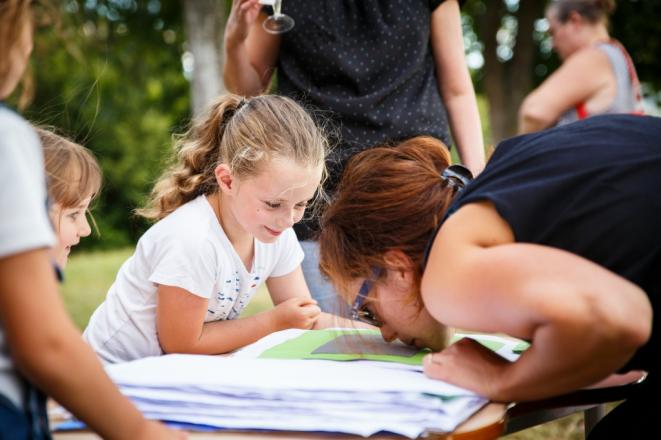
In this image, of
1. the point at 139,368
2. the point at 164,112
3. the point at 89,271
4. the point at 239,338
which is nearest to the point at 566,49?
the point at 239,338

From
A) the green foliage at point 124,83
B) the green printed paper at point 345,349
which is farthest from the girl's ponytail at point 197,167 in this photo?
the green foliage at point 124,83

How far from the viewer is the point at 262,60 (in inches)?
101

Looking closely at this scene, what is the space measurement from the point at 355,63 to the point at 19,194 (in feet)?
4.99

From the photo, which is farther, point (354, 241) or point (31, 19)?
point (354, 241)

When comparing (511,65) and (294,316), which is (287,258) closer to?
(294,316)

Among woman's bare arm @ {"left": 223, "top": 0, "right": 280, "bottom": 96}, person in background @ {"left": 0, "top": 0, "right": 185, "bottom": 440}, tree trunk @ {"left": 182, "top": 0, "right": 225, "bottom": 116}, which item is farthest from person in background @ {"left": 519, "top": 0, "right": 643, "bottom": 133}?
tree trunk @ {"left": 182, "top": 0, "right": 225, "bottom": 116}

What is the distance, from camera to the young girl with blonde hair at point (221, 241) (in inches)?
76.3

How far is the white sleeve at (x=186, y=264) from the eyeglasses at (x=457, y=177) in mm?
695

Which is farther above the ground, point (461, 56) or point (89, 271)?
point (461, 56)

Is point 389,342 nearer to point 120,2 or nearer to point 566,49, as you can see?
point 566,49

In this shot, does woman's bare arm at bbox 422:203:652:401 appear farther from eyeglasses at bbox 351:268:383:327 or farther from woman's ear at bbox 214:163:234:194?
woman's ear at bbox 214:163:234:194

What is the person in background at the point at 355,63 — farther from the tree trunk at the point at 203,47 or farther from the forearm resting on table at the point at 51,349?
the tree trunk at the point at 203,47

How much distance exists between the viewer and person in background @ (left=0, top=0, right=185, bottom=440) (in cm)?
102

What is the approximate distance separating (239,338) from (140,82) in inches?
431
